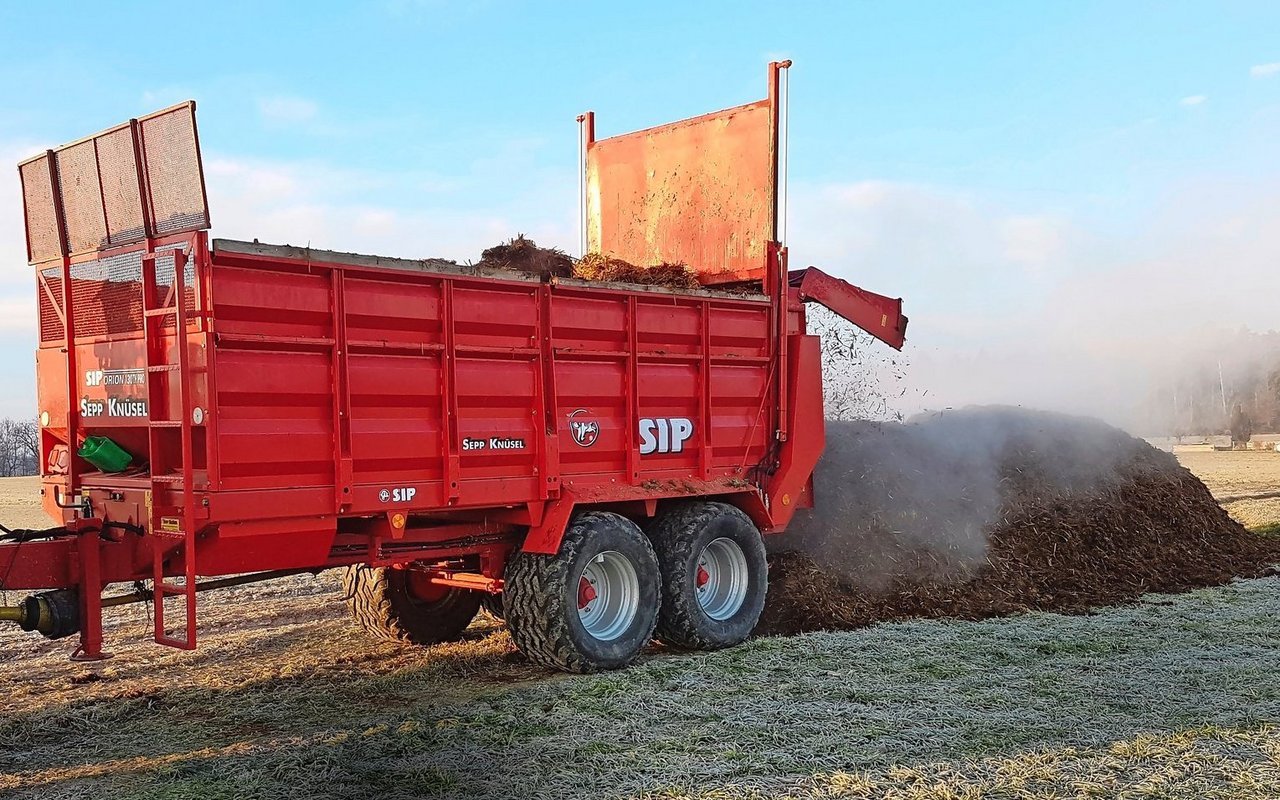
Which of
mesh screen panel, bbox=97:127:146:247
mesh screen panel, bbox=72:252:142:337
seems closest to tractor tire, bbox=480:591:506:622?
mesh screen panel, bbox=72:252:142:337

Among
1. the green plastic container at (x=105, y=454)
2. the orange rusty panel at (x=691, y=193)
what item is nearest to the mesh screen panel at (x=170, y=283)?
the green plastic container at (x=105, y=454)

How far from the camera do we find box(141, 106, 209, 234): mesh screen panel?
6.57 m

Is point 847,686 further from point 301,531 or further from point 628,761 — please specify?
point 301,531

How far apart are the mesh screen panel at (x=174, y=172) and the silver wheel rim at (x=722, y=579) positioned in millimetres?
4635

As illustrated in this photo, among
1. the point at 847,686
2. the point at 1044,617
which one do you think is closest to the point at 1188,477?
the point at 1044,617

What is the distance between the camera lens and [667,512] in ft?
29.6

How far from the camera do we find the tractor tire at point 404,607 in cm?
920

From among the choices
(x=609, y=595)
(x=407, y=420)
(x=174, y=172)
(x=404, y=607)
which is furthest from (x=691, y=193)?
(x=174, y=172)

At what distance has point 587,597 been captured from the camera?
823 cm

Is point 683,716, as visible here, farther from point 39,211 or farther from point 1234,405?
point 1234,405

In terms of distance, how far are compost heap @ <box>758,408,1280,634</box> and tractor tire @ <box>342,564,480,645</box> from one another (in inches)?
101

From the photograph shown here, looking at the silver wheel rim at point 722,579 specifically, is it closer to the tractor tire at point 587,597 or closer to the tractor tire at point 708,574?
the tractor tire at point 708,574

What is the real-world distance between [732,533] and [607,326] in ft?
6.74

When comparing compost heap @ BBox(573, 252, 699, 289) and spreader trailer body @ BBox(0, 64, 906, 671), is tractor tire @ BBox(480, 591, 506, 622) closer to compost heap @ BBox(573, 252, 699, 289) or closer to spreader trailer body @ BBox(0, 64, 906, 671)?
spreader trailer body @ BBox(0, 64, 906, 671)
